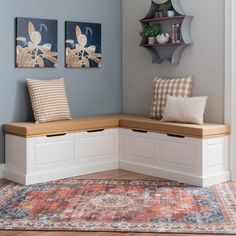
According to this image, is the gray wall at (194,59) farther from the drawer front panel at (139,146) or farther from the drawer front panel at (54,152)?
the drawer front panel at (54,152)

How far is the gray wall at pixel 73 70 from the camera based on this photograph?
5211 millimetres

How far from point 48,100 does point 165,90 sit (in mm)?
1278

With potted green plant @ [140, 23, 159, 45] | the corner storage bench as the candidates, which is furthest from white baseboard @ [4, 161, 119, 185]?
potted green plant @ [140, 23, 159, 45]

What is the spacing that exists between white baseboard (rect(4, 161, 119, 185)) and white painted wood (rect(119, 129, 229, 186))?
26 cm

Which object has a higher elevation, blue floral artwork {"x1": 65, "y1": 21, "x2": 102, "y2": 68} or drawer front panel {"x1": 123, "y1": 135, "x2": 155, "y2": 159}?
blue floral artwork {"x1": 65, "y1": 21, "x2": 102, "y2": 68}

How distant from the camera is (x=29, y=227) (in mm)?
3604

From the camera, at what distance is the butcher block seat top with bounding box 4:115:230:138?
4836 mm

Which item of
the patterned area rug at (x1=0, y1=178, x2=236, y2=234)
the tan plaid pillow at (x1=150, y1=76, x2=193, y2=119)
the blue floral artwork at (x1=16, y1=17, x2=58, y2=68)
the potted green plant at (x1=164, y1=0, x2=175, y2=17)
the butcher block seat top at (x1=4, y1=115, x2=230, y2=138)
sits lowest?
the patterned area rug at (x1=0, y1=178, x2=236, y2=234)

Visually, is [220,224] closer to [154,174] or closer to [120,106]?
[154,174]

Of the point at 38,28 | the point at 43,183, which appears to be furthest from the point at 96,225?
the point at 38,28

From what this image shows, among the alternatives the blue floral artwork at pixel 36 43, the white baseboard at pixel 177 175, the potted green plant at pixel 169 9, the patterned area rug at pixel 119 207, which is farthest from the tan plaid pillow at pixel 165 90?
the blue floral artwork at pixel 36 43

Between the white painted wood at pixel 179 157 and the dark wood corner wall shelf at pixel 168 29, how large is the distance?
37.1 inches

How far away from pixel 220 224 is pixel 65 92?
8.38ft

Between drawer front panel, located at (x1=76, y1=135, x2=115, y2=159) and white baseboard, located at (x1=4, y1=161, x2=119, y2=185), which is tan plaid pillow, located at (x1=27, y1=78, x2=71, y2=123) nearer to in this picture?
drawer front panel, located at (x1=76, y1=135, x2=115, y2=159)
